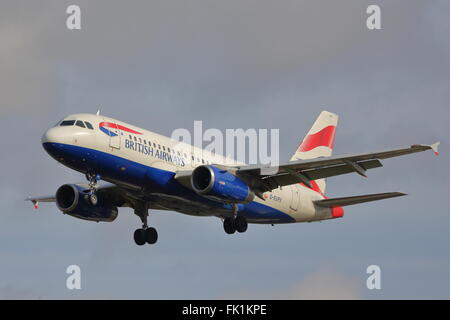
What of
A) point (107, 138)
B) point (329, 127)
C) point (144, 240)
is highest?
point (329, 127)

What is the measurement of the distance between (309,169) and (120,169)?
35.0ft

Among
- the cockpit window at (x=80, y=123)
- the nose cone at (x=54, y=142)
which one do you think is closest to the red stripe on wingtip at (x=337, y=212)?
the cockpit window at (x=80, y=123)

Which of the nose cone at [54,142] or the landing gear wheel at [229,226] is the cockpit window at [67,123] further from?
the landing gear wheel at [229,226]

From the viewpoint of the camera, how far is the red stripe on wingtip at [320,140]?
64500mm

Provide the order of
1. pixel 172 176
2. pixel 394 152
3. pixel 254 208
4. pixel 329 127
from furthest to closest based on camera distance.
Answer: pixel 329 127, pixel 254 208, pixel 172 176, pixel 394 152

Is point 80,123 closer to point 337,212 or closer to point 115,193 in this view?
point 115,193

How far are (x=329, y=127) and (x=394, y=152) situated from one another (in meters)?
19.8

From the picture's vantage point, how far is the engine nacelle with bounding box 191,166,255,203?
5059 cm

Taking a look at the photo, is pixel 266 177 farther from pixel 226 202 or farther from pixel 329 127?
pixel 329 127

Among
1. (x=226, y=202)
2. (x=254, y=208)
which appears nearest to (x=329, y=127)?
(x=254, y=208)

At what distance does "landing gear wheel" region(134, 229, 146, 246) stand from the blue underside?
6065mm

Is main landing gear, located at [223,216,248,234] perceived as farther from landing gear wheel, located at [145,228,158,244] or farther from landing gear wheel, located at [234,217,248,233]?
landing gear wheel, located at [145,228,158,244]

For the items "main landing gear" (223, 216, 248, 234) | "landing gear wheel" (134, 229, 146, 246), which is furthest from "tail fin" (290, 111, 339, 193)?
"landing gear wheel" (134, 229, 146, 246)

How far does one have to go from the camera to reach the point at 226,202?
52031mm
